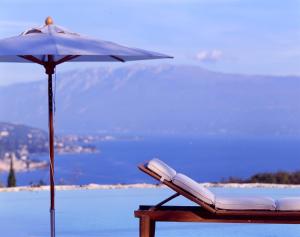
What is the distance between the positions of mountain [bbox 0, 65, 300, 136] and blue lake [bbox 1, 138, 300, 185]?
946 millimetres

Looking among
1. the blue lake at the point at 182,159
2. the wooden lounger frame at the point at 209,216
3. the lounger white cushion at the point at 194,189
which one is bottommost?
the wooden lounger frame at the point at 209,216

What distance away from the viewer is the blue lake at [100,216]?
700 centimetres

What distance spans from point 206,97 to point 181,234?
3836 cm

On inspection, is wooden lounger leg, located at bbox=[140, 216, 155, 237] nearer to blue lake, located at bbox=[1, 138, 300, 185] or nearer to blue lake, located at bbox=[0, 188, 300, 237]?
blue lake, located at bbox=[0, 188, 300, 237]

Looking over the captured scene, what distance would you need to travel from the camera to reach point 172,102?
1759 inches

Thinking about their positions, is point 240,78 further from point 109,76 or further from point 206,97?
point 109,76

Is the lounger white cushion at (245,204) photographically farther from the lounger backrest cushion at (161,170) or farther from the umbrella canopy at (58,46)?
the umbrella canopy at (58,46)

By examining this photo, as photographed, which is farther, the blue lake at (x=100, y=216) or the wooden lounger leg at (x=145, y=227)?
the blue lake at (x=100, y=216)

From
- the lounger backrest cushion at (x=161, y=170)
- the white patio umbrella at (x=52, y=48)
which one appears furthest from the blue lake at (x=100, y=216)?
the white patio umbrella at (x=52, y=48)

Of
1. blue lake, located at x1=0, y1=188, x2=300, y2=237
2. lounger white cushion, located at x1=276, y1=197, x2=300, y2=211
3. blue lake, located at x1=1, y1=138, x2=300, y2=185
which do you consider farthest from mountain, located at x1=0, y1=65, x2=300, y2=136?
lounger white cushion, located at x1=276, y1=197, x2=300, y2=211

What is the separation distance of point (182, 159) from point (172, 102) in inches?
439

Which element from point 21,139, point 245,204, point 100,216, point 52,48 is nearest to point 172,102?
point 21,139

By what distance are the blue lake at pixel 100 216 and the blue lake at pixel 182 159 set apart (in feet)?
31.7

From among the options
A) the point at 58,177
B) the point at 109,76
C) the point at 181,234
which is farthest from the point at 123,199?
the point at 109,76
